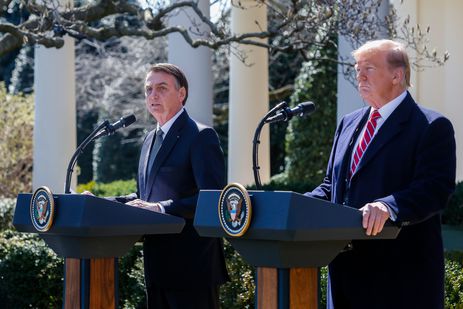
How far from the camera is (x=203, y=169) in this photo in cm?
574

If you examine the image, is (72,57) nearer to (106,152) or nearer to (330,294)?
(330,294)

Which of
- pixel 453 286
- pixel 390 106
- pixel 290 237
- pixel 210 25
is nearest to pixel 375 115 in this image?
pixel 390 106

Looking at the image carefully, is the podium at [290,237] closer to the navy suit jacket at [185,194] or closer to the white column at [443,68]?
the navy suit jacket at [185,194]

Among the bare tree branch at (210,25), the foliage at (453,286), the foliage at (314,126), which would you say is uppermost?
the foliage at (314,126)

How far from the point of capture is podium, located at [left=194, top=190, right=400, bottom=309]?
4012mm

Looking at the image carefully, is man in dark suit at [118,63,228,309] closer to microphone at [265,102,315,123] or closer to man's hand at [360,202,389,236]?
microphone at [265,102,315,123]

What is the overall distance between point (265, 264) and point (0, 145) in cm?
1774

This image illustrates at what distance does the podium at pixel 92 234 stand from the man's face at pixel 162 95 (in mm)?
918

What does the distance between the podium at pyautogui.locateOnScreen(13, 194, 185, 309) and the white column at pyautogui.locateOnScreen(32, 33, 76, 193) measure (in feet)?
31.7

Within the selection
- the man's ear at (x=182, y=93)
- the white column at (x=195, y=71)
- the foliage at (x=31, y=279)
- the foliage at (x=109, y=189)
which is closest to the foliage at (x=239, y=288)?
the foliage at (x=31, y=279)

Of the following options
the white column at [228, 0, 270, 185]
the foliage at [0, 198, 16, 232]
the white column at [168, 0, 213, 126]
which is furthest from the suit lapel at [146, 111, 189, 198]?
the white column at [228, 0, 270, 185]

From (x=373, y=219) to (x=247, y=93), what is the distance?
1351 cm

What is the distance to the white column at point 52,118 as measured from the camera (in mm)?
15062

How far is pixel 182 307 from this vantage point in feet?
18.9
